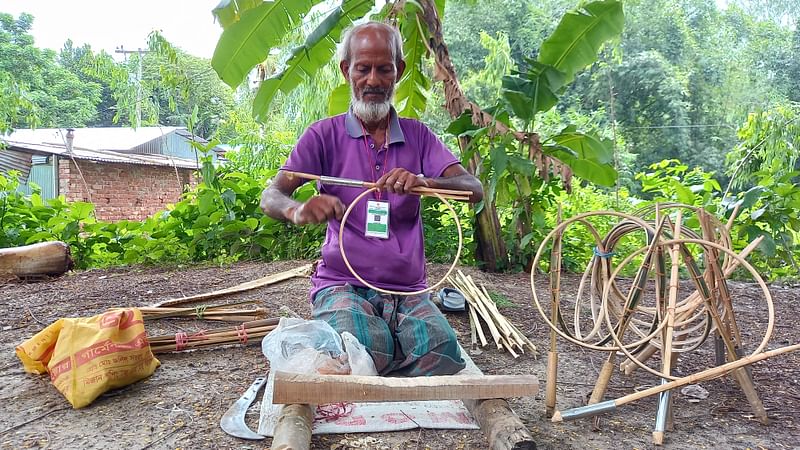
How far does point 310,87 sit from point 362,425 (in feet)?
27.0

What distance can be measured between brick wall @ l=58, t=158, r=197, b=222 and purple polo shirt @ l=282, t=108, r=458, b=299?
10.2 m

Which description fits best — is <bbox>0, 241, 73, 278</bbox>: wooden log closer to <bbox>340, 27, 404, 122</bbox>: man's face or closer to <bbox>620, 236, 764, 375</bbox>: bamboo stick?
<bbox>340, 27, 404, 122</bbox>: man's face

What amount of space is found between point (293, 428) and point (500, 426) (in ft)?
1.97

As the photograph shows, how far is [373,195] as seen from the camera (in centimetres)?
227

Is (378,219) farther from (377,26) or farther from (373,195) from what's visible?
(377,26)

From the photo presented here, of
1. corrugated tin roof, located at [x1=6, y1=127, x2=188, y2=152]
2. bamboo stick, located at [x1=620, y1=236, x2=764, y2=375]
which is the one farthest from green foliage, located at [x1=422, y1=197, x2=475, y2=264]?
corrugated tin roof, located at [x1=6, y1=127, x2=188, y2=152]

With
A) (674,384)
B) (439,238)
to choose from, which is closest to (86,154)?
(439,238)

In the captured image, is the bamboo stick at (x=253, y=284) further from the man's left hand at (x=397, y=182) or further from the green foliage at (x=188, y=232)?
the man's left hand at (x=397, y=182)

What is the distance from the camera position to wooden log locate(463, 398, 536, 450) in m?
1.54

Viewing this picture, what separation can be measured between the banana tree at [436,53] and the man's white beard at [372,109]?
177 cm

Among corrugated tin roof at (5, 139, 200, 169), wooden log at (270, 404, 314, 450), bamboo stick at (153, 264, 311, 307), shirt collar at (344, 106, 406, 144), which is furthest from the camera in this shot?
corrugated tin roof at (5, 139, 200, 169)

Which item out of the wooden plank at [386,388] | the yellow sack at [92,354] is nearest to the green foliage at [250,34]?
the yellow sack at [92,354]

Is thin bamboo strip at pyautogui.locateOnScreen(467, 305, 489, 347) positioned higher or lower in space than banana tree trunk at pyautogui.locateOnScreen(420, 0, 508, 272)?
lower

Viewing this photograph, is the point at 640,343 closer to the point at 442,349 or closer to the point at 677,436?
Answer: the point at 677,436
